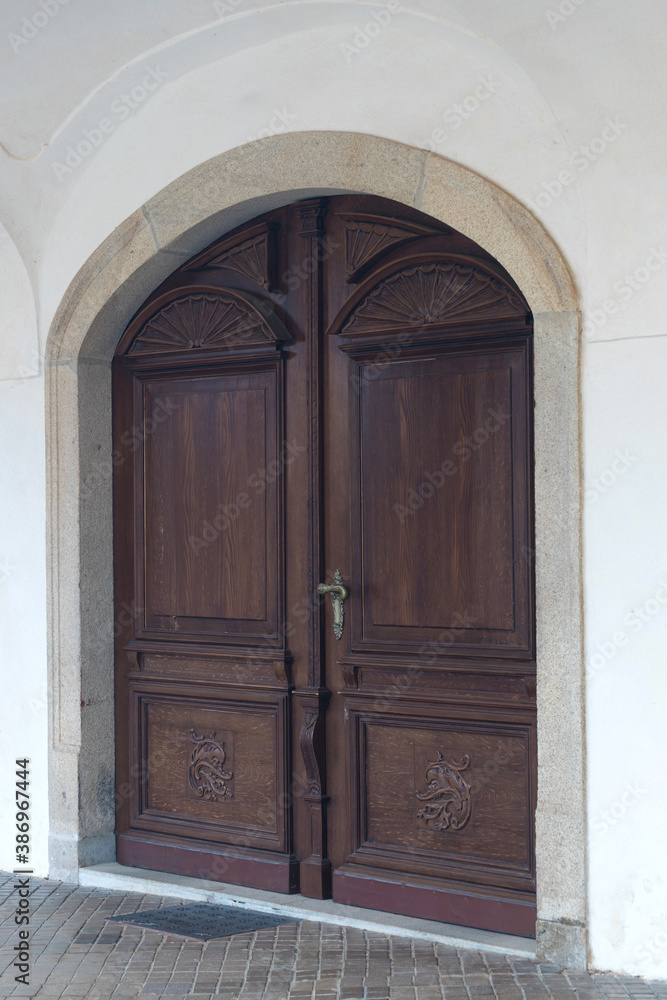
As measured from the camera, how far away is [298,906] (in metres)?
5.27

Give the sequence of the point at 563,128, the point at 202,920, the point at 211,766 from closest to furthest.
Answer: the point at 563,128
the point at 202,920
the point at 211,766

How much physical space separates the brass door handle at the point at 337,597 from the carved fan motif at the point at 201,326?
124 cm

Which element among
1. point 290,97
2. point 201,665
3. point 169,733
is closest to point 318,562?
point 201,665

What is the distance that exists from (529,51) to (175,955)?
3.91 m

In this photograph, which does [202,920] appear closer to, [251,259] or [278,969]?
[278,969]

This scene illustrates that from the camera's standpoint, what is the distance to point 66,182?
19.4ft

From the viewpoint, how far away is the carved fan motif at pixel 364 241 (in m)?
5.24

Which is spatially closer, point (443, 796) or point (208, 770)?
point (443, 796)

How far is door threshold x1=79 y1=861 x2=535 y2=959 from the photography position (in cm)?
478

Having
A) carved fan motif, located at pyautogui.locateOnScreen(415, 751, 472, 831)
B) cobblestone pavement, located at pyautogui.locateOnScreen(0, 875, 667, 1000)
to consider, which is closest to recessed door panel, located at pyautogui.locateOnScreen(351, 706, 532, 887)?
carved fan motif, located at pyautogui.locateOnScreen(415, 751, 472, 831)

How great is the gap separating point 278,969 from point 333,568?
1.75 m

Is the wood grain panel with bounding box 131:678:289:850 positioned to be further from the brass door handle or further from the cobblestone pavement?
the cobblestone pavement

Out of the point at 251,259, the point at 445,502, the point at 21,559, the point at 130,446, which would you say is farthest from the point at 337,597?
the point at 21,559

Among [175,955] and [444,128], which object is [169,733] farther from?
[444,128]
